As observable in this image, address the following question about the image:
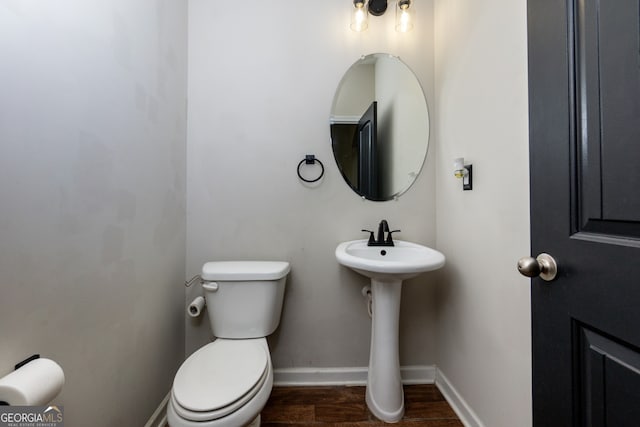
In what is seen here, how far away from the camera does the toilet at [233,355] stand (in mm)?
862

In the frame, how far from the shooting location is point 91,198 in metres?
0.84

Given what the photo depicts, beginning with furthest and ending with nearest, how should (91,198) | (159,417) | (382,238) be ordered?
(382,238) → (159,417) → (91,198)

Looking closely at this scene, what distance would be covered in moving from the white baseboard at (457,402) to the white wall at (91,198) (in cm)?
140

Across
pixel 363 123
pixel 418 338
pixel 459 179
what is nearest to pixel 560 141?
pixel 459 179

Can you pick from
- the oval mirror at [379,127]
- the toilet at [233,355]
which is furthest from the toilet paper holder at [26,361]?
the oval mirror at [379,127]

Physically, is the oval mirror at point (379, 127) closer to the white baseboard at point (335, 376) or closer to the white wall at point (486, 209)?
the white wall at point (486, 209)

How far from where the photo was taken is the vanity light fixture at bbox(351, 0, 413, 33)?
145cm

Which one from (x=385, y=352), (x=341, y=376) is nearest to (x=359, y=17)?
(x=385, y=352)

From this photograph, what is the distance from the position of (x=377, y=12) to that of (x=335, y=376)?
2077mm

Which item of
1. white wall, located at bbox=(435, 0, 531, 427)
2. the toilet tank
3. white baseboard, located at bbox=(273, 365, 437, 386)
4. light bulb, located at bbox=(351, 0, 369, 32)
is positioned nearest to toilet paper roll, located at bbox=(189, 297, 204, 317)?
the toilet tank

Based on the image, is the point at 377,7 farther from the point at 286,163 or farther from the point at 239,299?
the point at 239,299

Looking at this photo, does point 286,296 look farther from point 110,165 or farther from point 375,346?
point 110,165

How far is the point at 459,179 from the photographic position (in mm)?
1278

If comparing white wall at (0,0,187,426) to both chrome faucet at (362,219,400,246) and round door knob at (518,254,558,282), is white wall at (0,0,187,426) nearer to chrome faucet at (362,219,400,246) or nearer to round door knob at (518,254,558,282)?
chrome faucet at (362,219,400,246)
